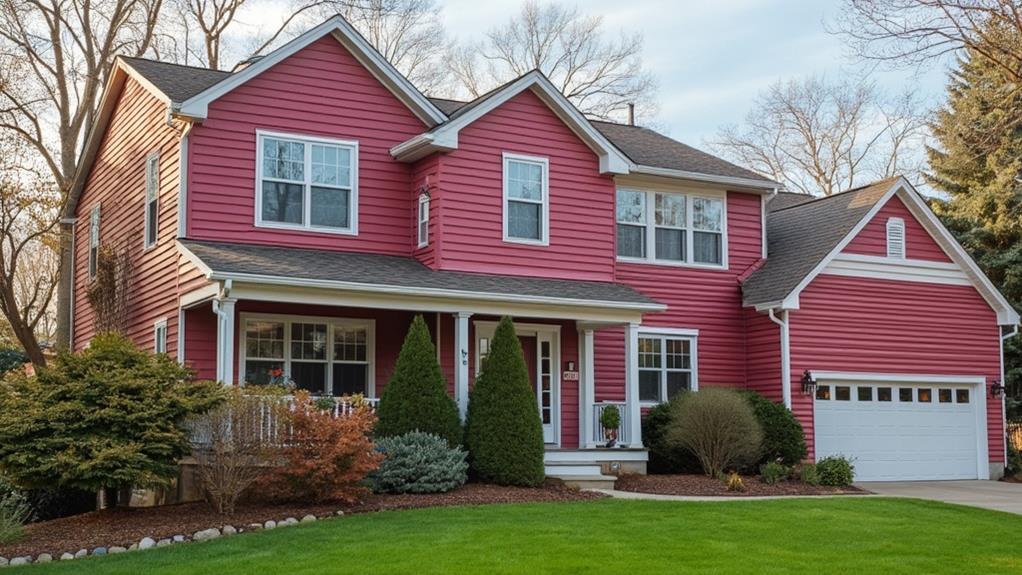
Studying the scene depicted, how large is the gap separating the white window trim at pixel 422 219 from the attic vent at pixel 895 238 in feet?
31.3

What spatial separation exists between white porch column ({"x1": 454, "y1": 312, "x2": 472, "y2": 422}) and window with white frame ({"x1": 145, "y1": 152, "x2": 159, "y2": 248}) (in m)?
5.46

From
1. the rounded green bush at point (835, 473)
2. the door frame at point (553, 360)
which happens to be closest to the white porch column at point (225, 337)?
the door frame at point (553, 360)

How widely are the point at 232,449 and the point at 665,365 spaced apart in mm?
10445

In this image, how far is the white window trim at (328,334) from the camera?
60.9 feet

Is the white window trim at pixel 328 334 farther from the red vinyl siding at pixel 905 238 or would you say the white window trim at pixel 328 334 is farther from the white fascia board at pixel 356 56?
the red vinyl siding at pixel 905 238

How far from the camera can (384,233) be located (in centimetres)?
2003

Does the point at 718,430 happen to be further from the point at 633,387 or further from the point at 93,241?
the point at 93,241

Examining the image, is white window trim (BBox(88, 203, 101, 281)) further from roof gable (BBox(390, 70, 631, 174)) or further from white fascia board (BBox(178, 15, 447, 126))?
roof gable (BBox(390, 70, 631, 174))

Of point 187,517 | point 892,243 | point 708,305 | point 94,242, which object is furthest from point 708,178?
point 187,517


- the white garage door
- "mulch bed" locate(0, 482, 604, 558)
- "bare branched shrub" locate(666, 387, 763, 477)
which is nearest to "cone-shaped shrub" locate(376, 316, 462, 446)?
"mulch bed" locate(0, 482, 604, 558)

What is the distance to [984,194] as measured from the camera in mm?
29078

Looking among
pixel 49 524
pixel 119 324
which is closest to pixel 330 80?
pixel 119 324

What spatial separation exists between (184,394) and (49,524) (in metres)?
2.49

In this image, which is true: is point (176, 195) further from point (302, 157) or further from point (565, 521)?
point (565, 521)
